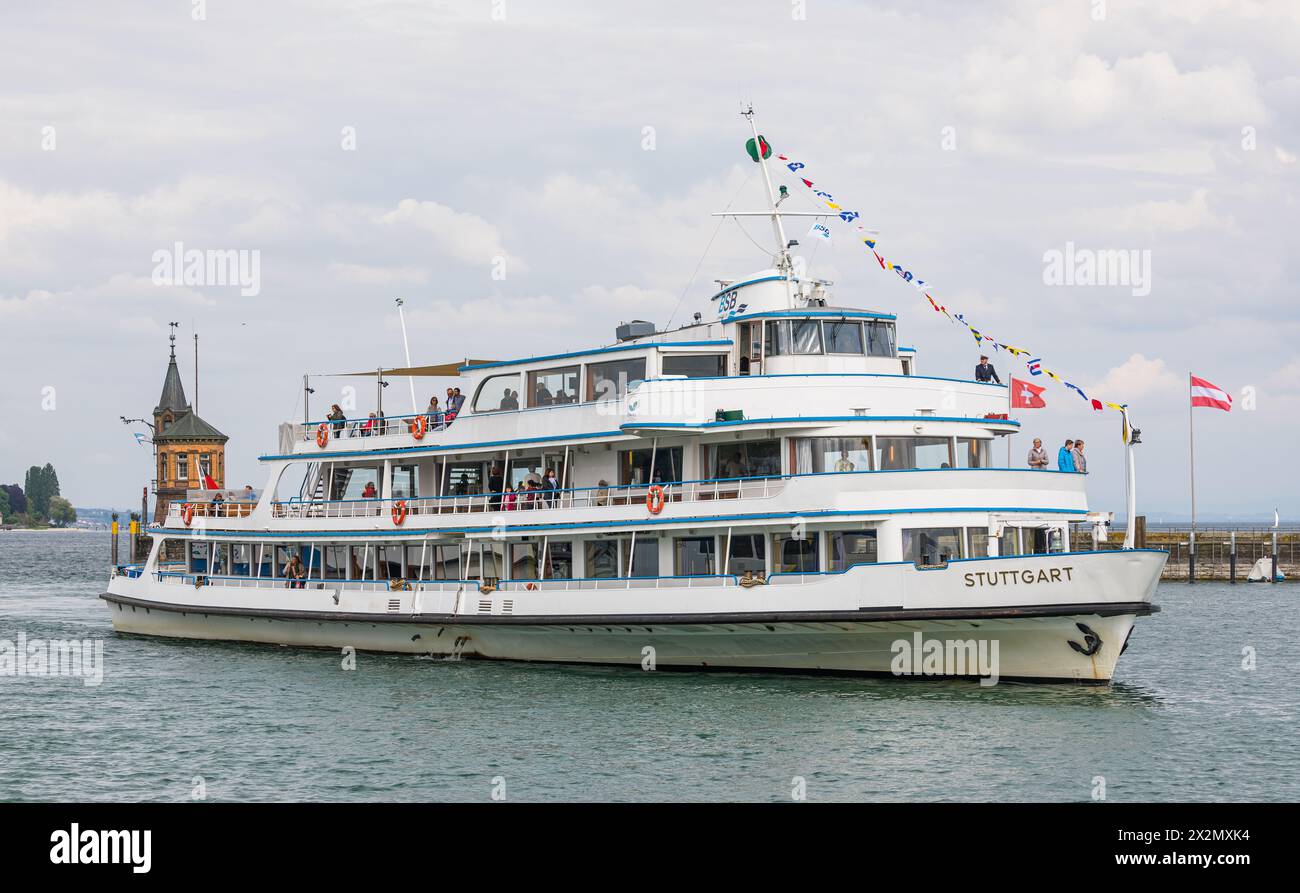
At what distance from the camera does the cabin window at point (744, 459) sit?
2711 cm

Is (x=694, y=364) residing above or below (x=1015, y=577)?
above


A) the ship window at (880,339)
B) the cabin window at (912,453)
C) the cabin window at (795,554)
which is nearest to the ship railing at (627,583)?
the cabin window at (795,554)

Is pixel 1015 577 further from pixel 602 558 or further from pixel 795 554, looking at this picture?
pixel 602 558

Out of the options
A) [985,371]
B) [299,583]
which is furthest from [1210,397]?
[299,583]

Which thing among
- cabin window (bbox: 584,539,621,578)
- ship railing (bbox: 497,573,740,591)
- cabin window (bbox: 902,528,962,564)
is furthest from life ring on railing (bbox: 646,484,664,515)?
cabin window (bbox: 902,528,962,564)

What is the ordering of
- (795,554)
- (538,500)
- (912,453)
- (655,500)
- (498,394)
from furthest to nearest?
(498,394) → (538,500) → (655,500) → (912,453) → (795,554)

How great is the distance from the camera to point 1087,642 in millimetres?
24328

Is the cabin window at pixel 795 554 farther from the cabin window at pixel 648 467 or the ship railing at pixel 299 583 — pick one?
the ship railing at pixel 299 583

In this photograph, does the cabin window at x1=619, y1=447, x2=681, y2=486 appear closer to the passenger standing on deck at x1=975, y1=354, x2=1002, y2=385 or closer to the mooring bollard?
the passenger standing on deck at x1=975, y1=354, x2=1002, y2=385

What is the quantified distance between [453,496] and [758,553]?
828 cm

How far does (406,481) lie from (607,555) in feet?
23.1

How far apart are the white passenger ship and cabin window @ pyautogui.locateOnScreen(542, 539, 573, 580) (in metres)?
0.05

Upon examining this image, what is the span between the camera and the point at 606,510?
28688 millimetres
